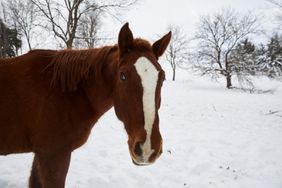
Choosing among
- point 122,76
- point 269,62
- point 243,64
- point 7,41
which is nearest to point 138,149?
point 122,76

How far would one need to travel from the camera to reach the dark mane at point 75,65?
2.20 metres

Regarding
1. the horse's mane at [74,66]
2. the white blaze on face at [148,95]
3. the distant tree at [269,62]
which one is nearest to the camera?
the white blaze on face at [148,95]

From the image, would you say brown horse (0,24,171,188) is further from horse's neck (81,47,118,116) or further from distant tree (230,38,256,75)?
distant tree (230,38,256,75)

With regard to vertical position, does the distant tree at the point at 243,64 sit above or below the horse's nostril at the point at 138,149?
below

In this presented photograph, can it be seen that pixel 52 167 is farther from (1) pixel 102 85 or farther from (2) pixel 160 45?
(2) pixel 160 45

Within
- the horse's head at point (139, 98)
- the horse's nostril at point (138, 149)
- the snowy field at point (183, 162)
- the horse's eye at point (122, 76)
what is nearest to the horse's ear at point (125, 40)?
the horse's head at point (139, 98)

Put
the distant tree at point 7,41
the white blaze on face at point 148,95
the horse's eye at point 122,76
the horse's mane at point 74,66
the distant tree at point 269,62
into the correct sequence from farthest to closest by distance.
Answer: the distant tree at point 269,62, the distant tree at point 7,41, the horse's mane at point 74,66, the horse's eye at point 122,76, the white blaze on face at point 148,95

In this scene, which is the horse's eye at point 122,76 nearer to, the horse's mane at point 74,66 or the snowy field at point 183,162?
the horse's mane at point 74,66

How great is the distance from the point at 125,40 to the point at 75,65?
0.68m

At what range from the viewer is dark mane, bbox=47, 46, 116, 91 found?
2197 millimetres

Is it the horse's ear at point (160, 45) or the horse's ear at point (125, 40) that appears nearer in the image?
the horse's ear at point (125, 40)

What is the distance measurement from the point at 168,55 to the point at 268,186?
38977 millimetres

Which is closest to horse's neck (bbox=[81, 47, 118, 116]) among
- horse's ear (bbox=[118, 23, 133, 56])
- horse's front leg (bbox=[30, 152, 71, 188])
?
horse's ear (bbox=[118, 23, 133, 56])

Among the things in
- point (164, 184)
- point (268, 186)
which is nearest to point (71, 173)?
point (164, 184)
